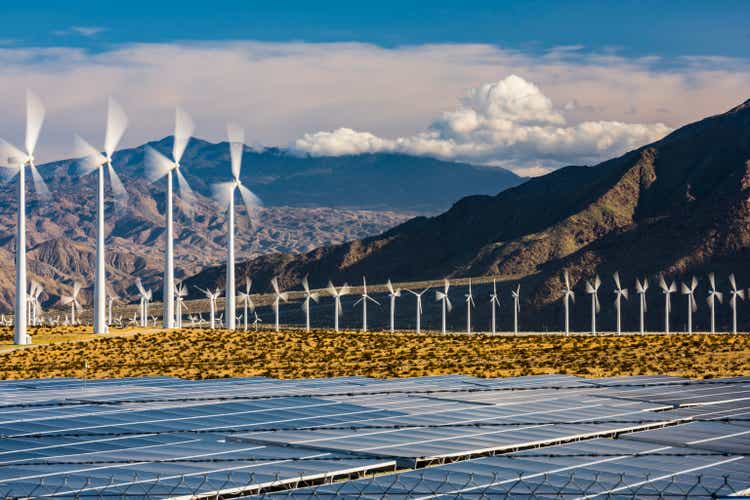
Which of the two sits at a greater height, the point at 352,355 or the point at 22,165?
the point at 22,165

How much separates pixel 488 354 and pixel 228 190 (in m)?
32.5

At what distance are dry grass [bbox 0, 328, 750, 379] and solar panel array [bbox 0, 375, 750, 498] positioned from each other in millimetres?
29726

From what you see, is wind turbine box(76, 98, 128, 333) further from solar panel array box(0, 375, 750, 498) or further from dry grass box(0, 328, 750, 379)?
solar panel array box(0, 375, 750, 498)

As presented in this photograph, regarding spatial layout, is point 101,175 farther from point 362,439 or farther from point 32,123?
point 362,439

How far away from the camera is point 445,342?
127 m

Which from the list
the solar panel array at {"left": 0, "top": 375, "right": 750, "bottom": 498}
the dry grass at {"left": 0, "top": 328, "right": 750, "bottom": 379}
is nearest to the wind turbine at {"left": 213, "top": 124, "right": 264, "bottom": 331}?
the dry grass at {"left": 0, "top": 328, "right": 750, "bottom": 379}

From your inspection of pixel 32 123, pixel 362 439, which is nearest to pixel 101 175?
pixel 32 123

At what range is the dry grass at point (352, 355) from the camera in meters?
86.6

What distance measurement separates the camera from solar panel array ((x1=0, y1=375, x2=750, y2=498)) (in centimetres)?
2961

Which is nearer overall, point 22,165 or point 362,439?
point 362,439

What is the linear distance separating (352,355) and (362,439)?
68385mm

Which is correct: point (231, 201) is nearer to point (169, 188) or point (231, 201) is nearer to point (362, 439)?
point (169, 188)

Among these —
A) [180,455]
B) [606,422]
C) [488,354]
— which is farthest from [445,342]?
[180,455]

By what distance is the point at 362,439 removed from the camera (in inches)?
1446
